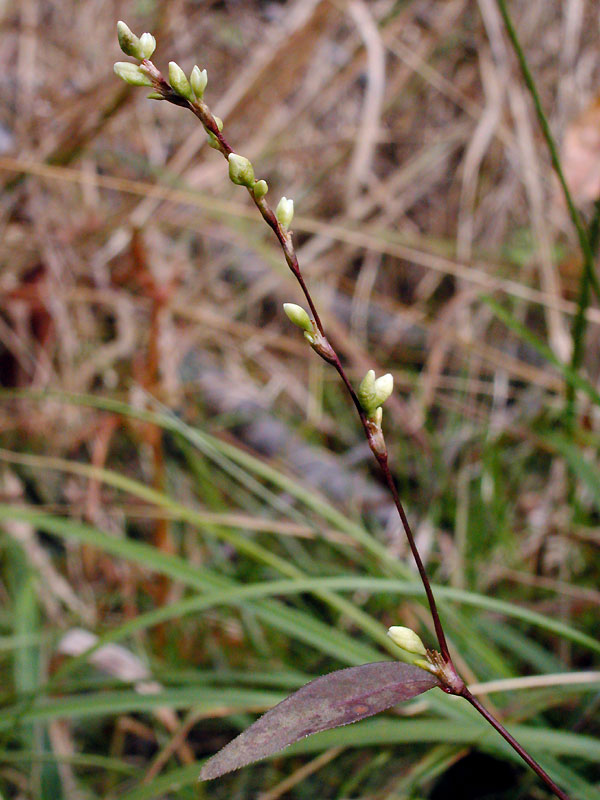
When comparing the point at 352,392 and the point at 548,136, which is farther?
the point at 548,136

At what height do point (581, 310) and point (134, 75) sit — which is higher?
point (134, 75)

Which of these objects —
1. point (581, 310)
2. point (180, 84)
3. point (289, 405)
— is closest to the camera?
point (180, 84)

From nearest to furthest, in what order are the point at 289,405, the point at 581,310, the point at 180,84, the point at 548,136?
the point at 180,84 → the point at 548,136 → the point at 581,310 → the point at 289,405

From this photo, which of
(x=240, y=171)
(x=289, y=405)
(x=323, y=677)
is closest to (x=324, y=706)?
(x=323, y=677)

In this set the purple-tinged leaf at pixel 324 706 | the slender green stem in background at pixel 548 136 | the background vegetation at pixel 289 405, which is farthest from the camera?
the background vegetation at pixel 289 405

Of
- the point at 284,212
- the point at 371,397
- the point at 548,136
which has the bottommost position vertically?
the point at 371,397

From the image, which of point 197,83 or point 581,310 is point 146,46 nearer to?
point 197,83

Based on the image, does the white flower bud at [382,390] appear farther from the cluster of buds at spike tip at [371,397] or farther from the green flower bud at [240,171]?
the green flower bud at [240,171]

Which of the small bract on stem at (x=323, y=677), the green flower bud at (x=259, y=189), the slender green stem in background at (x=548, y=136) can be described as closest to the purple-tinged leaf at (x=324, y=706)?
the small bract on stem at (x=323, y=677)
